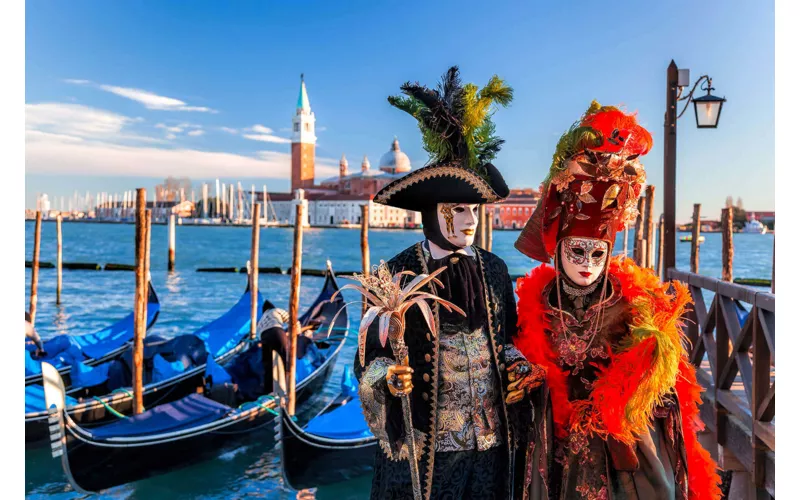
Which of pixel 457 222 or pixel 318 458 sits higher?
pixel 457 222

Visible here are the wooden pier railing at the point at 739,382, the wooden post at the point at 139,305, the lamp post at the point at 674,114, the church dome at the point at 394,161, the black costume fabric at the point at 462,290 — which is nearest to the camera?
the black costume fabric at the point at 462,290

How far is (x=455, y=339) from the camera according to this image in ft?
7.04

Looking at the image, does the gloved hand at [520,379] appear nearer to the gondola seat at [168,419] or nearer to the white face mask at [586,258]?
the white face mask at [586,258]

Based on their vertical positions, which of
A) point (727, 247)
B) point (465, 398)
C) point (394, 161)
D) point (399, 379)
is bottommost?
point (465, 398)

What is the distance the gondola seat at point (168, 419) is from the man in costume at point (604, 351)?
435 cm

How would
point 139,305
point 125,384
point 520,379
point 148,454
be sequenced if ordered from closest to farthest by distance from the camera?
point 520,379, point 148,454, point 139,305, point 125,384

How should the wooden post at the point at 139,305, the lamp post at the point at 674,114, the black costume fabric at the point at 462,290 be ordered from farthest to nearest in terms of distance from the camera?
the wooden post at the point at 139,305
the lamp post at the point at 674,114
the black costume fabric at the point at 462,290

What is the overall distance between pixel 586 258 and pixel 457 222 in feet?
1.44

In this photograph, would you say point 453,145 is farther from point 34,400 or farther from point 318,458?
point 34,400

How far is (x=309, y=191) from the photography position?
294 feet

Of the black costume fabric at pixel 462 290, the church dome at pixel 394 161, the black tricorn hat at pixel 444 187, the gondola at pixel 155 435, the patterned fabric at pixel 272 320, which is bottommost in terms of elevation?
the gondola at pixel 155 435

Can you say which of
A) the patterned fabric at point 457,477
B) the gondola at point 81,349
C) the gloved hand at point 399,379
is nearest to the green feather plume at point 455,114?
the gloved hand at point 399,379

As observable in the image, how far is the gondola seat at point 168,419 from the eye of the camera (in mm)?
5535

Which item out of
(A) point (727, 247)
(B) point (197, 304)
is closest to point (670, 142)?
(A) point (727, 247)
